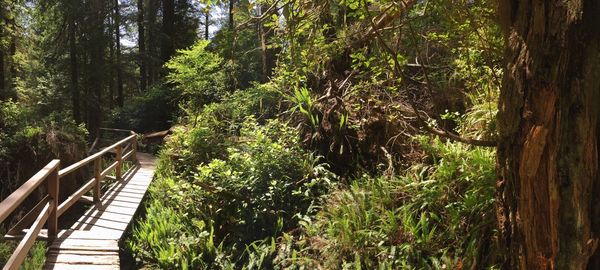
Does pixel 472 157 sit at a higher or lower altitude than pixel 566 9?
lower

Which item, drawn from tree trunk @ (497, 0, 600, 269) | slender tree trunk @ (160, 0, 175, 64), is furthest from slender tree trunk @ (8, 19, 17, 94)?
tree trunk @ (497, 0, 600, 269)

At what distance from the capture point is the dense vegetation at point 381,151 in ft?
8.02

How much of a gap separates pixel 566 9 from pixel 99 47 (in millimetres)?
21620

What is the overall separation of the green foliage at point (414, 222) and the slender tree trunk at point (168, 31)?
603 inches

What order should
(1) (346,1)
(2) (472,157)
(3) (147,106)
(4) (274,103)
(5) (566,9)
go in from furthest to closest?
(3) (147,106)
(4) (274,103)
(2) (472,157)
(1) (346,1)
(5) (566,9)

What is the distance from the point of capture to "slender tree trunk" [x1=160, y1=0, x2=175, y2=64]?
731 inches

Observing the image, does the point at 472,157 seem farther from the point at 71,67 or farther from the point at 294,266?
the point at 71,67

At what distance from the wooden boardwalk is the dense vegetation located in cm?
35

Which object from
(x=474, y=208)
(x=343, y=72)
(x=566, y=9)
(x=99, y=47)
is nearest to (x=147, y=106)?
(x=99, y=47)

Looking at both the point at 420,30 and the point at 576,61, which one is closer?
the point at 576,61

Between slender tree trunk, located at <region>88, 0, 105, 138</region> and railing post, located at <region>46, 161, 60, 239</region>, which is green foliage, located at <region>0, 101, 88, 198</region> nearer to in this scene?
railing post, located at <region>46, 161, 60, 239</region>

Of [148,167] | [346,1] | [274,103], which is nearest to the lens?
[346,1]

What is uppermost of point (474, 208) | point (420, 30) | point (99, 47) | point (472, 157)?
point (99, 47)

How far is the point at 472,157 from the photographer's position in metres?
4.42
